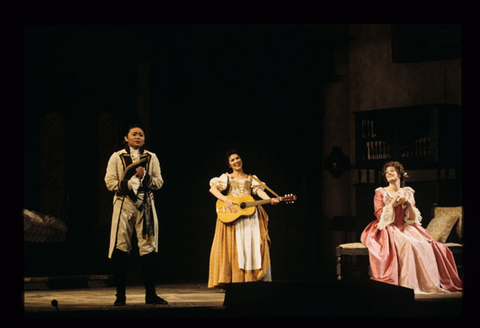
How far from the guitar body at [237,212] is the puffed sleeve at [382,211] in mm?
1177

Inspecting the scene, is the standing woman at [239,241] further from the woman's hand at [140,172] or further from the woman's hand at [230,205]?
the woman's hand at [140,172]

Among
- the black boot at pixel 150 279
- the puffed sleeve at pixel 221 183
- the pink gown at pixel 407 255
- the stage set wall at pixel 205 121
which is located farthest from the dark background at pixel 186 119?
the black boot at pixel 150 279

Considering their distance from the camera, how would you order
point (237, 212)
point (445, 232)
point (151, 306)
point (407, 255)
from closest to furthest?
1. point (151, 306)
2. point (407, 255)
3. point (237, 212)
4. point (445, 232)

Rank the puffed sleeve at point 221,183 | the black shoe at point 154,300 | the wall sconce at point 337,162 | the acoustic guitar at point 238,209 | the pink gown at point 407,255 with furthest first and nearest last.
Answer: the wall sconce at point 337,162, the puffed sleeve at point 221,183, the acoustic guitar at point 238,209, the pink gown at point 407,255, the black shoe at point 154,300

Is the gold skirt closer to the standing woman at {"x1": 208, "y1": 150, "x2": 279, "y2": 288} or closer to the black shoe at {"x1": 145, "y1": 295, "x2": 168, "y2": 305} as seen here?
the standing woman at {"x1": 208, "y1": 150, "x2": 279, "y2": 288}

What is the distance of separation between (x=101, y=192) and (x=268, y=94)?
7.67 ft

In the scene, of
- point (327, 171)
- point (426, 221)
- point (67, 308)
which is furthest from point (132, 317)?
point (327, 171)

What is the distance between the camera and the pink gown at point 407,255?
22.3 ft

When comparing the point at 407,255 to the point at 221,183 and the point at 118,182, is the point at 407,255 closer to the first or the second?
the point at 221,183

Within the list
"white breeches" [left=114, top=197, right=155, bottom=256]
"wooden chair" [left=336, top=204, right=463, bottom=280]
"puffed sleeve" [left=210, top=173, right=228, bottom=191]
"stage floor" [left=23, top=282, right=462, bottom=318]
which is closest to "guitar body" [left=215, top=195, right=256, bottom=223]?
"puffed sleeve" [left=210, top=173, right=228, bottom=191]

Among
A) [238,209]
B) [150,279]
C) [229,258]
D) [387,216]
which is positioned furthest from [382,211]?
[150,279]

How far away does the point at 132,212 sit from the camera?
5754 mm

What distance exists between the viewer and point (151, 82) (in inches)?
337

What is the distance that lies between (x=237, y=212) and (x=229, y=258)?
18.0 inches
